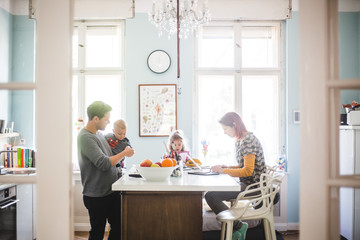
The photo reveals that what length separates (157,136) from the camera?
4.02m

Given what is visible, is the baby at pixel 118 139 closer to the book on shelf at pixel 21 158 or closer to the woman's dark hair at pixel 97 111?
the woman's dark hair at pixel 97 111

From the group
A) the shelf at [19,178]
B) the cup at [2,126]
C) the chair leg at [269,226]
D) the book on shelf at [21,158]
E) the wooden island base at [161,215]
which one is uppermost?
the cup at [2,126]

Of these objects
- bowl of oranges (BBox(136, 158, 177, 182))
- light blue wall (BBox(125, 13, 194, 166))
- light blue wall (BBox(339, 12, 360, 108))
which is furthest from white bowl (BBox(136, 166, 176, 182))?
light blue wall (BBox(125, 13, 194, 166))

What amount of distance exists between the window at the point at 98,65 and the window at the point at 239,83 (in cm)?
115

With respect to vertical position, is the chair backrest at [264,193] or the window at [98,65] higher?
the window at [98,65]

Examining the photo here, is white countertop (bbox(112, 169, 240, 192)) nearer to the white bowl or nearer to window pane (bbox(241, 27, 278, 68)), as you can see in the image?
the white bowl

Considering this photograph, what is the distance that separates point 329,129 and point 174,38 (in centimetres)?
335

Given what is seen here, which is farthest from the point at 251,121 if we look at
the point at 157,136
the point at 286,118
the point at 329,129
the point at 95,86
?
the point at 329,129

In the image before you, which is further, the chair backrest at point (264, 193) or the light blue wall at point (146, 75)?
the light blue wall at point (146, 75)

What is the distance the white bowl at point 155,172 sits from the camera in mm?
2221

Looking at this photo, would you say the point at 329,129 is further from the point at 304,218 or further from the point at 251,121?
the point at 251,121

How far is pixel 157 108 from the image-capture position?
4004 mm

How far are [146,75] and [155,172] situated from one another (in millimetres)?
2082

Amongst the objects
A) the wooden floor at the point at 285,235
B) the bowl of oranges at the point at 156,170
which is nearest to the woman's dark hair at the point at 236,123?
the bowl of oranges at the point at 156,170
